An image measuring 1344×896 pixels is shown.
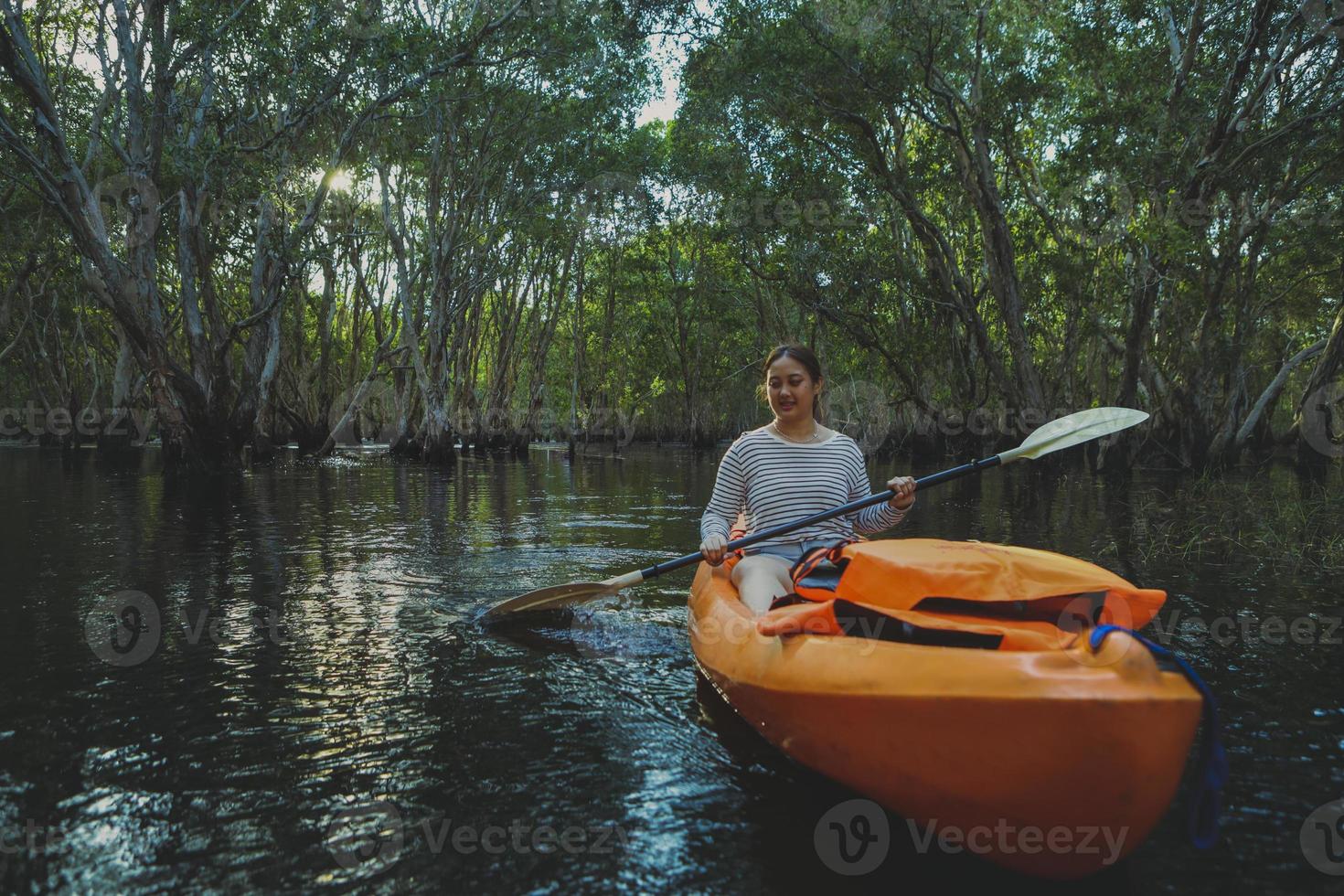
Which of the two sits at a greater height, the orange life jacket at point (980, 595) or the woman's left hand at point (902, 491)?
the woman's left hand at point (902, 491)

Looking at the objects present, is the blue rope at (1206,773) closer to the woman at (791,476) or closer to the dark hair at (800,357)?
the woman at (791,476)

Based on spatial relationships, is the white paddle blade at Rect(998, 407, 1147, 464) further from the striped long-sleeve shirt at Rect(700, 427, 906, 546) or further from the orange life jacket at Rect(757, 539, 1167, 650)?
the orange life jacket at Rect(757, 539, 1167, 650)

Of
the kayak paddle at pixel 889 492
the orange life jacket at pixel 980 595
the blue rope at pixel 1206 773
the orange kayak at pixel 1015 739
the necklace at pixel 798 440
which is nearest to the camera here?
the orange kayak at pixel 1015 739

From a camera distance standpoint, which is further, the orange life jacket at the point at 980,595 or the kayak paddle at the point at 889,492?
the kayak paddle at the point at 889,492

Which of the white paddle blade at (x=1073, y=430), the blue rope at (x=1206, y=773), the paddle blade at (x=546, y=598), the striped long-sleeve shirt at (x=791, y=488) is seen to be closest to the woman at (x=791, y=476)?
the striped long-sleeve shirt at (x=791, y=488)

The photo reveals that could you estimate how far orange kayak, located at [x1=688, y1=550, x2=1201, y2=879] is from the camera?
173 cm

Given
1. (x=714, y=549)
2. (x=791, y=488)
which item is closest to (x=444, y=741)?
(x=714, y=549)

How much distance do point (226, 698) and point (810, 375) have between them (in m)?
2.92

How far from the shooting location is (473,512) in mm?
10016

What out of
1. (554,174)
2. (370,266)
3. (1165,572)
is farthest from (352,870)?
(370,266)

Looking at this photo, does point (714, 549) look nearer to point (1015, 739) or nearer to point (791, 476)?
point (791, 476)

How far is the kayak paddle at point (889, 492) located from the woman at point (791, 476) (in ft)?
0.29

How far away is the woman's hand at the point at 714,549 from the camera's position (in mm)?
3520

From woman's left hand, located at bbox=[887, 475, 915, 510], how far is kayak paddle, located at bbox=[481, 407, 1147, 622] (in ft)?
0.11
